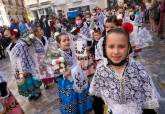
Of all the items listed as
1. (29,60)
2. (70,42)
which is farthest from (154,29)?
(70,42)

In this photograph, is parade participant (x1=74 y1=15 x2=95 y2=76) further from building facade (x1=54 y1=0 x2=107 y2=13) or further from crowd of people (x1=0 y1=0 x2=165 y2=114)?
building facade (x1=54 y1=0 x2=107 y2=13)

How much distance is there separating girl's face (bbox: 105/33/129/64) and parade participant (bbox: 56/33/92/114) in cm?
164

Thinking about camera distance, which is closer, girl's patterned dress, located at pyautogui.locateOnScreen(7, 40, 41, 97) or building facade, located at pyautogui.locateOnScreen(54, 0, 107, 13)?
→ girl's patterned dress, located at pyautogui.locateOnScreen(7, 40, 41, 97)

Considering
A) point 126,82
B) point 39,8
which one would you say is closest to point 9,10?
point 39,8

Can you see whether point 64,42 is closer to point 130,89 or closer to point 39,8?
point 130,89

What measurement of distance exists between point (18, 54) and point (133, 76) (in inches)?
141

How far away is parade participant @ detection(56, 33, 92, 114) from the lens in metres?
3.94

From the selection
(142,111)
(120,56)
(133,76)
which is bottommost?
(142,111)

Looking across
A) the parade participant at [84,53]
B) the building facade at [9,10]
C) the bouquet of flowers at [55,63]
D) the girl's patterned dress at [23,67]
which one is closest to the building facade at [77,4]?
the building facade at [9,10]

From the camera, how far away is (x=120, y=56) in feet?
7.48

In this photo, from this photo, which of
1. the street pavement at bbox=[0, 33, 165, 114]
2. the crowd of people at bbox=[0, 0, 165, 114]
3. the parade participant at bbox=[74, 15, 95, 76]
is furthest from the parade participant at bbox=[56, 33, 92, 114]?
the parade participant at bbox=[74, 15, 95, 76]

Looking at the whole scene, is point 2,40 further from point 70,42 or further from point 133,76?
point 133,76

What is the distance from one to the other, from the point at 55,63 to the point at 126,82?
61.3 inches

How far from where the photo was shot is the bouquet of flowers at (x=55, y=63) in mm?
3725
